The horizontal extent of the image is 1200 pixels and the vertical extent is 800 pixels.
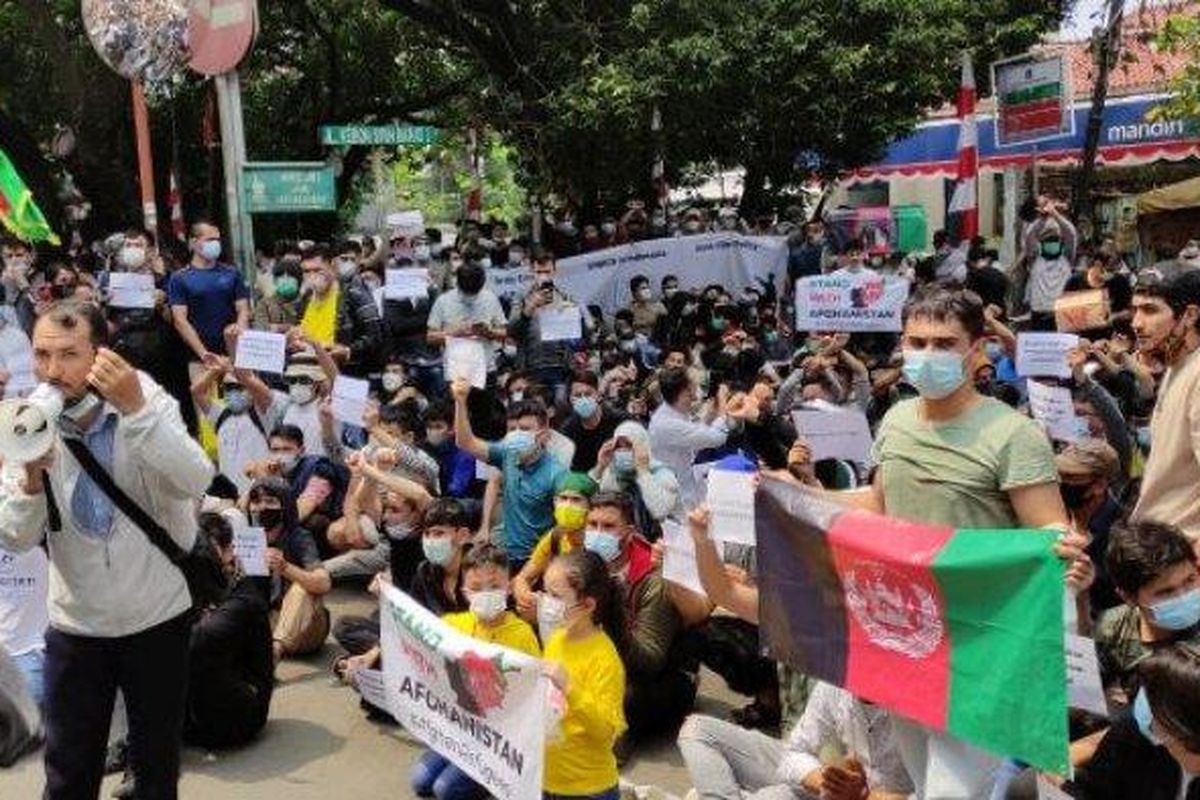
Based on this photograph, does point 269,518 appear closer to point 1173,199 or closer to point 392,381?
point 392,381

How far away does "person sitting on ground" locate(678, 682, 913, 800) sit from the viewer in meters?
4.03

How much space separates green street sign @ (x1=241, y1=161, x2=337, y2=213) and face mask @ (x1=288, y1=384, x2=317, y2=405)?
130 centimetres

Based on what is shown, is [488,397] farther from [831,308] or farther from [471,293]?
[831,308]

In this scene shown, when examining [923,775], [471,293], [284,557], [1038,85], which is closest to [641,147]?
[1038,85]

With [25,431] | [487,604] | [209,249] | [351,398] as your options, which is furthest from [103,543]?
[209,249]

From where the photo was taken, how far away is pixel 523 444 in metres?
7.01

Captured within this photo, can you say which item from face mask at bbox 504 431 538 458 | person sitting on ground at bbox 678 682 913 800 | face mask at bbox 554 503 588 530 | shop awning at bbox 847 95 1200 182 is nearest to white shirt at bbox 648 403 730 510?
face mask at bbox 504 431 538 458

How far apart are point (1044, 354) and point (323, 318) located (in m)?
4.67

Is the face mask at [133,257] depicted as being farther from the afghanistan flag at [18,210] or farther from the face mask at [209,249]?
the afghanistan flag at [18,210]

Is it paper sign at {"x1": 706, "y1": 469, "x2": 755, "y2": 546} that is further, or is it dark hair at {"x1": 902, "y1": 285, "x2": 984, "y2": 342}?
paper sign at {"x1": 706, "y1": 469, "x2": 755, "y2": 546}

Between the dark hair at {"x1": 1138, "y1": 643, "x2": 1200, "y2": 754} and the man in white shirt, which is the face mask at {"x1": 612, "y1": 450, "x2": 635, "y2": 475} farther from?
the dark hair at {"x1": 1138, "y1": 643, "x2": 1200, "y2": 754}

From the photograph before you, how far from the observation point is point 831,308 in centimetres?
908

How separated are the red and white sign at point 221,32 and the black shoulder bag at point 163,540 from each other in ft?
18.3

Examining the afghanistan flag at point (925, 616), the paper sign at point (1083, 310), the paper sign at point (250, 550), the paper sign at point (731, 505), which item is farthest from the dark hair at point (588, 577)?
the paper sign at point (1083, 310)
